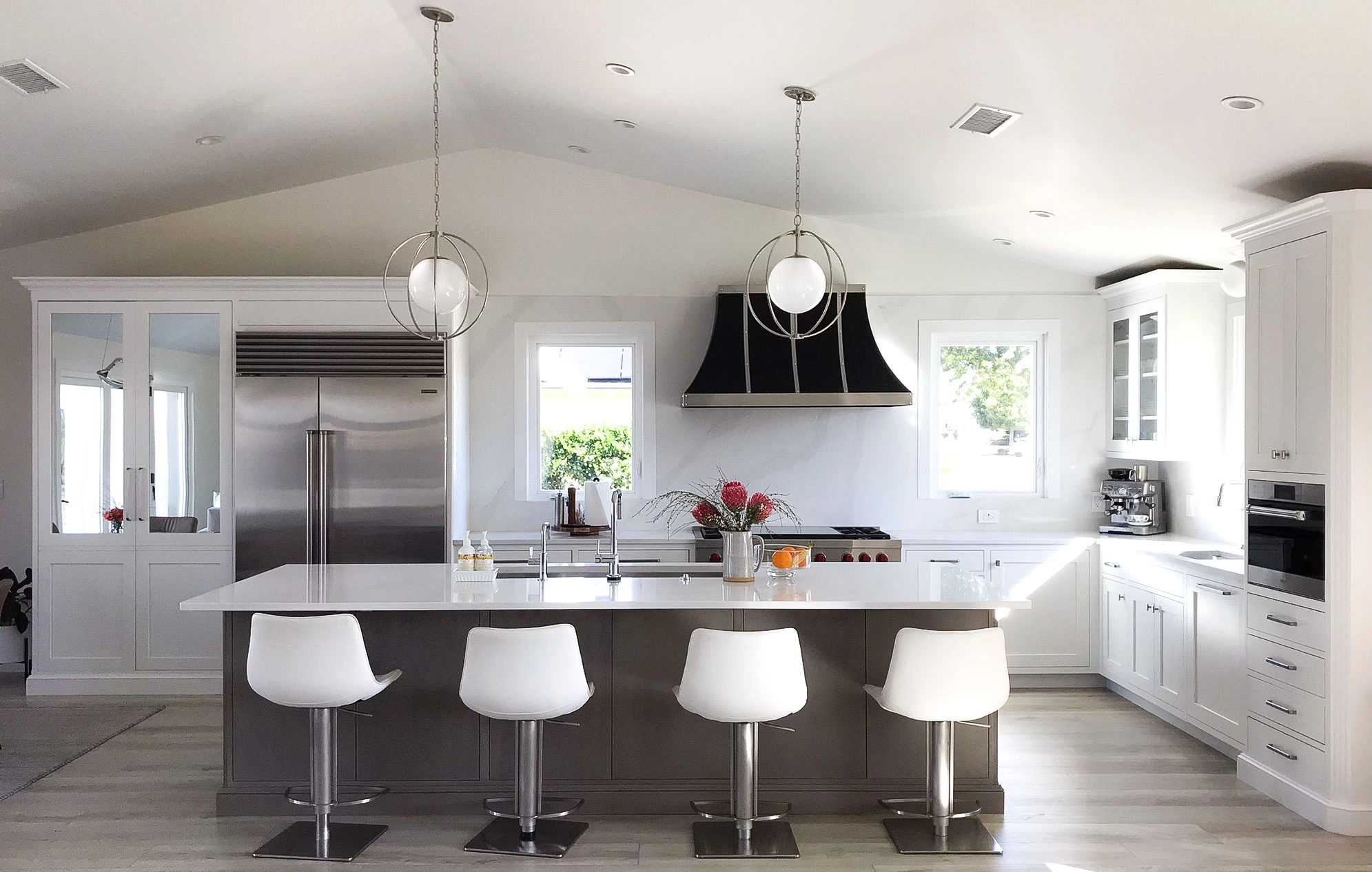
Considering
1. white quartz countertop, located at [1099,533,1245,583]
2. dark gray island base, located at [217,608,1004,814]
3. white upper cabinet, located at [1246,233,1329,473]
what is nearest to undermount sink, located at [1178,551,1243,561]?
white quartz countertop, located at [1099,533,1245,583]

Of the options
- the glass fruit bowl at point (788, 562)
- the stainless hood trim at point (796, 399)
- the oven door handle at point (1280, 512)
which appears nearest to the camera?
the oven door handle at point (1280, 512)

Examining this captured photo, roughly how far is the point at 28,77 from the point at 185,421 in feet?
7.24

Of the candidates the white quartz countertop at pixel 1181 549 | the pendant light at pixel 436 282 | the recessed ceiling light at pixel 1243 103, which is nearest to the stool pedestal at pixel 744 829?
the pendant light at pixel 436 282

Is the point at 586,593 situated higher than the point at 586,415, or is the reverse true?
the point at 586,415

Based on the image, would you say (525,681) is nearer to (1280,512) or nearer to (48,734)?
(1280,512)

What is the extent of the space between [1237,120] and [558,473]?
412 centimetres

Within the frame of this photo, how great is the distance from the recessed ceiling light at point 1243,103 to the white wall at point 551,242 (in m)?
2.77

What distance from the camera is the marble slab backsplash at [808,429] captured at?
6195 millimetres

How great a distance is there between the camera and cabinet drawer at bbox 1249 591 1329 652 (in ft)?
12.0

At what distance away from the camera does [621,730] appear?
3.83 metres

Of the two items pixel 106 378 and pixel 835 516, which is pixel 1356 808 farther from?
pixel 106 378

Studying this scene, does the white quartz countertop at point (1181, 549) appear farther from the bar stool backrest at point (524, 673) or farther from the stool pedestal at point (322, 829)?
the stool pedestal at point (322, 829)

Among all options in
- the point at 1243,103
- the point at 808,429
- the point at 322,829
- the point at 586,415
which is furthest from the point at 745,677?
the point at 586,415

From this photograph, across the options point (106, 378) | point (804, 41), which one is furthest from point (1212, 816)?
point (106, 378)
